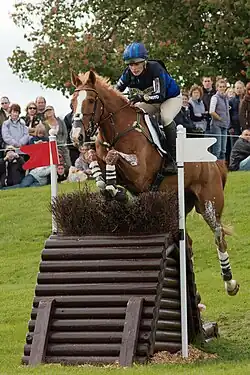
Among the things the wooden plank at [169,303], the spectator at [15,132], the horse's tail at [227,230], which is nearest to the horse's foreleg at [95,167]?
the wooden plank at [169,303]

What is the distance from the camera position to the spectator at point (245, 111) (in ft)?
70.3

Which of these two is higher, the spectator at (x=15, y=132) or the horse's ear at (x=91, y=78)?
the horse's ear at (x=91, y=78)

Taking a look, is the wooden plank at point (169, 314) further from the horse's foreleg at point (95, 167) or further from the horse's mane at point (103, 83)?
the horse's mane at point (103, 83)

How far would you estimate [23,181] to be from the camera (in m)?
22.4

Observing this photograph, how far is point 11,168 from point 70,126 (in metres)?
1.48

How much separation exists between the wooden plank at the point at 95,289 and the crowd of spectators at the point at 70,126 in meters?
10.3

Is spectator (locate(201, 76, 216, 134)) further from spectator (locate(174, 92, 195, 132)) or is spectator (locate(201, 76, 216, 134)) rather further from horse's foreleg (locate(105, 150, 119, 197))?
horse's foreleg (locate(105, 150, 119, 197))

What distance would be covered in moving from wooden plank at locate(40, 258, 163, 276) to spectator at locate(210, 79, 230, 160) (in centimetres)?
1099

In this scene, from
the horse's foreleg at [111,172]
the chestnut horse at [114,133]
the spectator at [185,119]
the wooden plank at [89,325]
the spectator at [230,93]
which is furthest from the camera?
the spectator at [230,93]

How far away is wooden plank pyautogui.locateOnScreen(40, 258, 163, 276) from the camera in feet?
33.4

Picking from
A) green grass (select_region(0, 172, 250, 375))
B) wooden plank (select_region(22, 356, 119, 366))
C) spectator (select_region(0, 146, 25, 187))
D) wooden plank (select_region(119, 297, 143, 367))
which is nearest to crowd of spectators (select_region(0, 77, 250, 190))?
spectator (select_region(0, 146, 25, 187))

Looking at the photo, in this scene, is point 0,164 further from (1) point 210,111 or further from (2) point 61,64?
(2) point 61,64

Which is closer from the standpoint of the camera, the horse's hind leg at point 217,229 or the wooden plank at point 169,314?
the wooden plank at point 169,314

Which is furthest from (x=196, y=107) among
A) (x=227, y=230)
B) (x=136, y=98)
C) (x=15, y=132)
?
(x=136, y=98)
